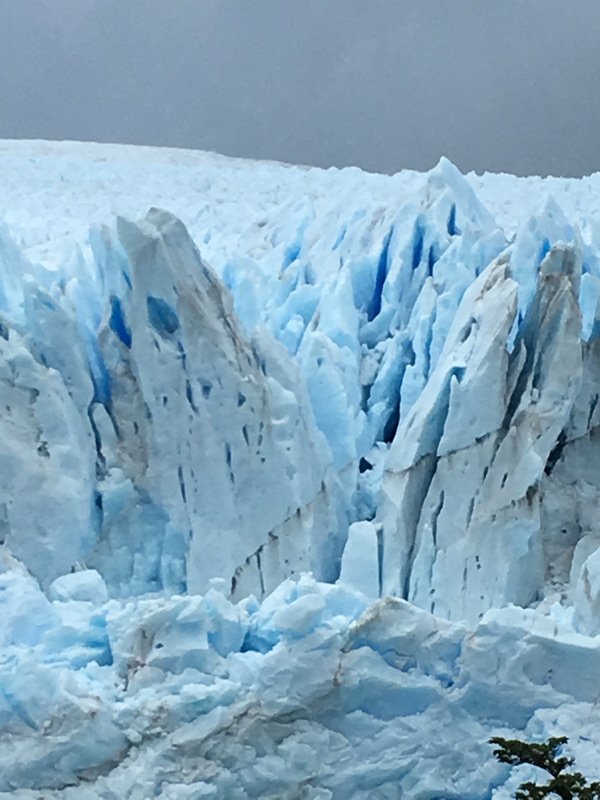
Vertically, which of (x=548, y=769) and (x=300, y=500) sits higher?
(x=300, y=500)

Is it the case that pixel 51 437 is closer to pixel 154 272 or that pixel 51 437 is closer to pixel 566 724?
pixel 154 272

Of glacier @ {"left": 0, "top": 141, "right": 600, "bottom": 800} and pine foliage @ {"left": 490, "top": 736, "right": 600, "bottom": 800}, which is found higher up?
glacier @ {"left": 0, "top": 141, "right": 600, "bottom": 800}

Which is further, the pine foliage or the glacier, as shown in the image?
the glacier

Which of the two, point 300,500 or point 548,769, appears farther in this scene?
point 300,500

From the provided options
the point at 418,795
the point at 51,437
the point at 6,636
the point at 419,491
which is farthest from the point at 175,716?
the point at 419,491

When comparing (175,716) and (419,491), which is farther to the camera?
(419,491)

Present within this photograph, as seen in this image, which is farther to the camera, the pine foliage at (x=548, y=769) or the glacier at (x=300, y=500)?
the glacier at (x=300, y=500)

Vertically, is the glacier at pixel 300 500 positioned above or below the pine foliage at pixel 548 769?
above

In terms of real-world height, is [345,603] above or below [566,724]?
above
